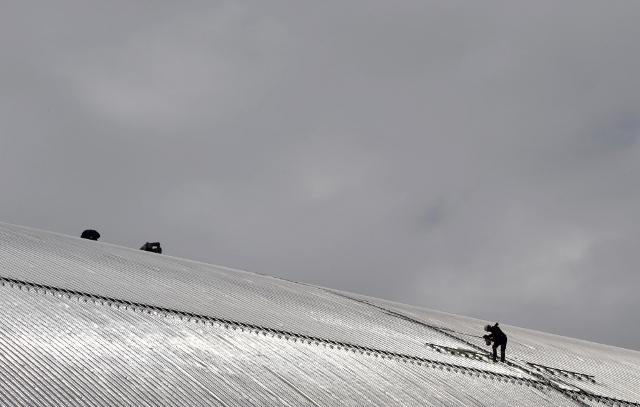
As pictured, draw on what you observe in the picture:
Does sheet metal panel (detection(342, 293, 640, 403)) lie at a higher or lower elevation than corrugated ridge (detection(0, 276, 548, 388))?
higher

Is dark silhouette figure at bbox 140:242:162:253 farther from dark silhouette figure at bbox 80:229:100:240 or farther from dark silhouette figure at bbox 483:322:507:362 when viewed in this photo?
dark silhouette figure at bbox 483:322:507:362

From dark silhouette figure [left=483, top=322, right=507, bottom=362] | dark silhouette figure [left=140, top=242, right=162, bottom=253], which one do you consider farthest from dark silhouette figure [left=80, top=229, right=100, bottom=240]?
dark silhouette figure [left=483, top=322, right=507, bottom=362]

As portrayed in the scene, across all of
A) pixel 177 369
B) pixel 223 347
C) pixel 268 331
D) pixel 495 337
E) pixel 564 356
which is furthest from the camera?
pixel 564 356

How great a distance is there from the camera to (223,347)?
31188 mm

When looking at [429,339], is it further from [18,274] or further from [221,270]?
[18,274]

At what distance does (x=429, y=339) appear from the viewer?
42438 millimetres

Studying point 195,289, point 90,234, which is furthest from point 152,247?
point 195,289

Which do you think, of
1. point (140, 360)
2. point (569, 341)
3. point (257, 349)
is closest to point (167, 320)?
point (257, 349)

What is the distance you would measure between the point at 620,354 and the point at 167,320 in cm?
3016

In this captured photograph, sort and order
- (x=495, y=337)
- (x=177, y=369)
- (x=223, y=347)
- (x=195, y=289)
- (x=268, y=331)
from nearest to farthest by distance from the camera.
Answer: (x=177, y=369)
(x=223, y=347)
(x=268, y=331)
(x=495, y=337)
(x=195, y=289)

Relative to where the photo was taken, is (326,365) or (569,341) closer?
(326,365)

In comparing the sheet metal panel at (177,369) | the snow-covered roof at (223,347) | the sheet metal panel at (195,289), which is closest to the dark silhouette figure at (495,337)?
the snow-covered roof at (223,347)

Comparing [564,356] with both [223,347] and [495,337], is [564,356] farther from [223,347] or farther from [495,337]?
[223,347]

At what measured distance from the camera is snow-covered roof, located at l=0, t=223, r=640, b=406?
26152 millimetres
